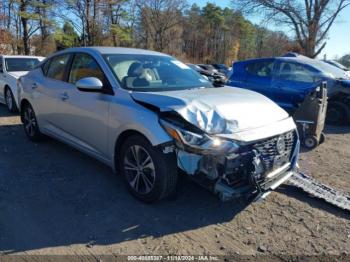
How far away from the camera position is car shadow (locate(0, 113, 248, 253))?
3.31 m

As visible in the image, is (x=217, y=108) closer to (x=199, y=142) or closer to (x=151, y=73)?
(x=199, y=142)

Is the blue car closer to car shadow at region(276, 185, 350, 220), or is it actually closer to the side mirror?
car shadow at region(276, 185, 350, 220)

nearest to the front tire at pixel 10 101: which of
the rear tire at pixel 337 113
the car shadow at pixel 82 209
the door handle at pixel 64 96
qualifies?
the car shadow at pixel 82 209

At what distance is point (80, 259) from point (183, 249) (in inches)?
35.1

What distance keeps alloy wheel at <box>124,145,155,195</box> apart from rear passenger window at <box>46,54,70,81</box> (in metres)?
2.00

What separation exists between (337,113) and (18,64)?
887 centimetres

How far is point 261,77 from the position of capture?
31.7ft

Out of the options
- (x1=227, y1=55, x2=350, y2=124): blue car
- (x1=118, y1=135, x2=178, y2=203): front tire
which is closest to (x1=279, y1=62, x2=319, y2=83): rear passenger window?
(x1=227, y1=55, x2=350, y2=124): blue car

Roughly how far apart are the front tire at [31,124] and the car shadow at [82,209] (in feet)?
3.48

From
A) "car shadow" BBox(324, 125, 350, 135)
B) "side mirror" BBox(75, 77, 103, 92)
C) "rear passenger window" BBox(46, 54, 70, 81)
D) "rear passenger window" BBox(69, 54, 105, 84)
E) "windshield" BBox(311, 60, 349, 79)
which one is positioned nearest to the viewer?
"side mirror" BBox(75, 77, 103, 92)

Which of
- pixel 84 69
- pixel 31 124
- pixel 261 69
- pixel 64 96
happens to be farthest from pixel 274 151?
pixel 261 69

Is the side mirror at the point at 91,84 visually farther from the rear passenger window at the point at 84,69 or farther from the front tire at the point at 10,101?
the front tire at the point at 10,101

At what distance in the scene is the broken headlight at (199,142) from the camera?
3338mm

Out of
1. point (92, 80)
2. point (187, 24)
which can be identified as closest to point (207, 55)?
point (187, 24)
